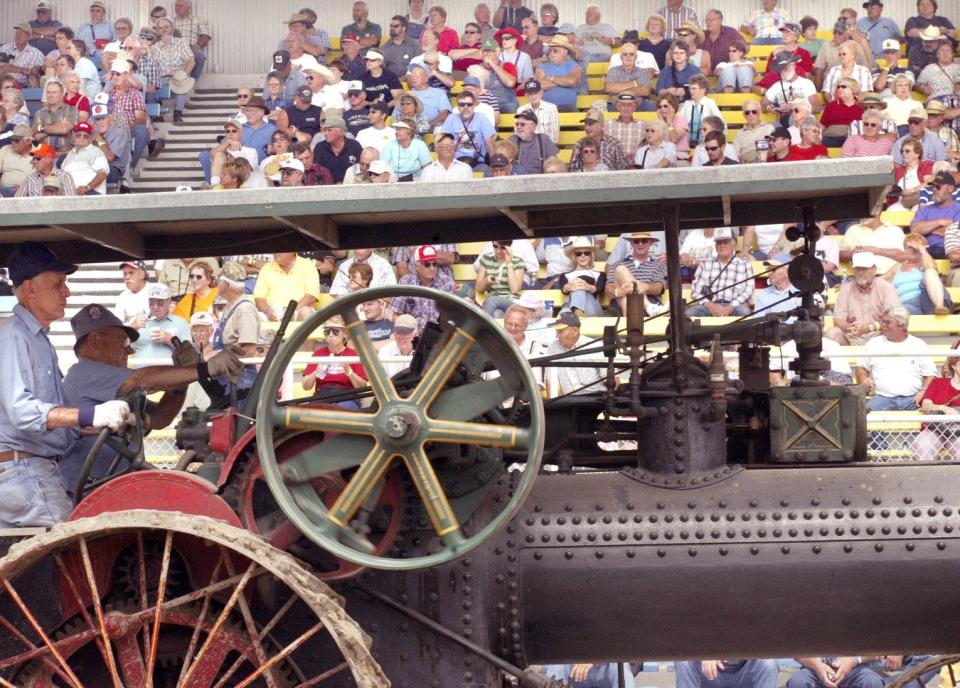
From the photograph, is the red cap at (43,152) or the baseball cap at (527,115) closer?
the baseball cap at (527,115)

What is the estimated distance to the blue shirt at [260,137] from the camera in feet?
55.3

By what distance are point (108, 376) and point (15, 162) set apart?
1175 cm

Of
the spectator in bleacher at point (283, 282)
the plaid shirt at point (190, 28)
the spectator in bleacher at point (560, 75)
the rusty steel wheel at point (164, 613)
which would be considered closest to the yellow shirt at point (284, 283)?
the spectator in bleacher at point (283, 282)

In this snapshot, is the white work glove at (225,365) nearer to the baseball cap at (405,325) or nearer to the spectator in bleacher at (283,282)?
the baseball cap at (405,325)

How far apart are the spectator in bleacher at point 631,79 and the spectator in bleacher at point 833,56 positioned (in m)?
2.00

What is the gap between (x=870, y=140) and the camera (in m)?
15.2

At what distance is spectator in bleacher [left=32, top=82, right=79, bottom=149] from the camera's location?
57.6ft

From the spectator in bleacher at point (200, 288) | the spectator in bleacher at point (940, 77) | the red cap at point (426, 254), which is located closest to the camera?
the spectator in bleacher at point (200, 288)

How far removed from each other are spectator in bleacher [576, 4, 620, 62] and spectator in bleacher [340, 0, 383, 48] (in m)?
2.72

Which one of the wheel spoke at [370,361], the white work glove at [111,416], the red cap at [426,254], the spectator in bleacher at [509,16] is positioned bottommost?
the red cap at [426,254]

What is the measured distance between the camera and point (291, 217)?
15.3 feet

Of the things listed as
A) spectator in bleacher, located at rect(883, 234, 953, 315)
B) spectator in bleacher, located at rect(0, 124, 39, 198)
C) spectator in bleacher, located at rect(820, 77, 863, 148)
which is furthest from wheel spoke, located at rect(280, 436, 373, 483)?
spectator in bleacher, located at rect(0, 124, 39, 198)

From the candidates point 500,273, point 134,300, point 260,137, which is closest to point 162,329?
point 134,300

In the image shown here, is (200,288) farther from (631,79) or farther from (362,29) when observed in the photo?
(362,29)
